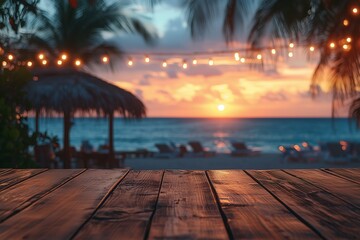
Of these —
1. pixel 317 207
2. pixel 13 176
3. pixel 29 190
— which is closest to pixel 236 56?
pixel 13 176

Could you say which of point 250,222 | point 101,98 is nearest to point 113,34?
point 101,98

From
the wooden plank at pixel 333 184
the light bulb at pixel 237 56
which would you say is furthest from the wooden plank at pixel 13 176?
the light bulb at pixel 237 56

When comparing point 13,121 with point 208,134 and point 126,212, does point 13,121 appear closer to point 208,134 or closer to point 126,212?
point 126,212

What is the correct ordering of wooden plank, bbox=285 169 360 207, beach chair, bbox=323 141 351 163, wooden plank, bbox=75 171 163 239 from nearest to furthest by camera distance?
wooden plank, bbox=75 171 163 239, wooden plank, bbox=285 169 360 207, beach chair, bbox=323 141 351 163

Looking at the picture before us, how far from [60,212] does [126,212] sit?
18 centimetres

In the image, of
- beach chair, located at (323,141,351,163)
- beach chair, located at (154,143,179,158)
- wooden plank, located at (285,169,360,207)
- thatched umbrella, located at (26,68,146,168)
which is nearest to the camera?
wooden plank, located at (285,169,360,207)

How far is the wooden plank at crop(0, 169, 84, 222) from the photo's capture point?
5.15ft

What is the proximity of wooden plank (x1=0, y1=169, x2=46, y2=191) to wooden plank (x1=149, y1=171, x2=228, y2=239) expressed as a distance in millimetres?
566

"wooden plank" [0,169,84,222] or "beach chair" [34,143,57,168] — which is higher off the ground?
"wooden plank" [0,169,84,222]

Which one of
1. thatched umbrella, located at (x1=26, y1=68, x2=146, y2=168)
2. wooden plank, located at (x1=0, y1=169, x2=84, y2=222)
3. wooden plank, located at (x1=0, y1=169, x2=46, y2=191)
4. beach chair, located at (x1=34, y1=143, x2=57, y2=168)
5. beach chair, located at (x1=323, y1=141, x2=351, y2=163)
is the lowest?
beach chair, located at (x1=323, y1=141, x2=351, y2=163)

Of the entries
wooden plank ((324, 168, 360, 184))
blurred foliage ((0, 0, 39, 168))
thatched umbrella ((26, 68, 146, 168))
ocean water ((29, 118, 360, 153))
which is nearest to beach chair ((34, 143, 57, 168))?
thatched umbrella ((26, 68, 146, 168))

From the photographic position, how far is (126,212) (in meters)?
1.49

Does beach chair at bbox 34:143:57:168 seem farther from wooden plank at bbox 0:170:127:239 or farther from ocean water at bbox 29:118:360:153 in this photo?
ocean water at bbox 29:118:360:153

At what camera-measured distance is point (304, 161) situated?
14734 millimetres
